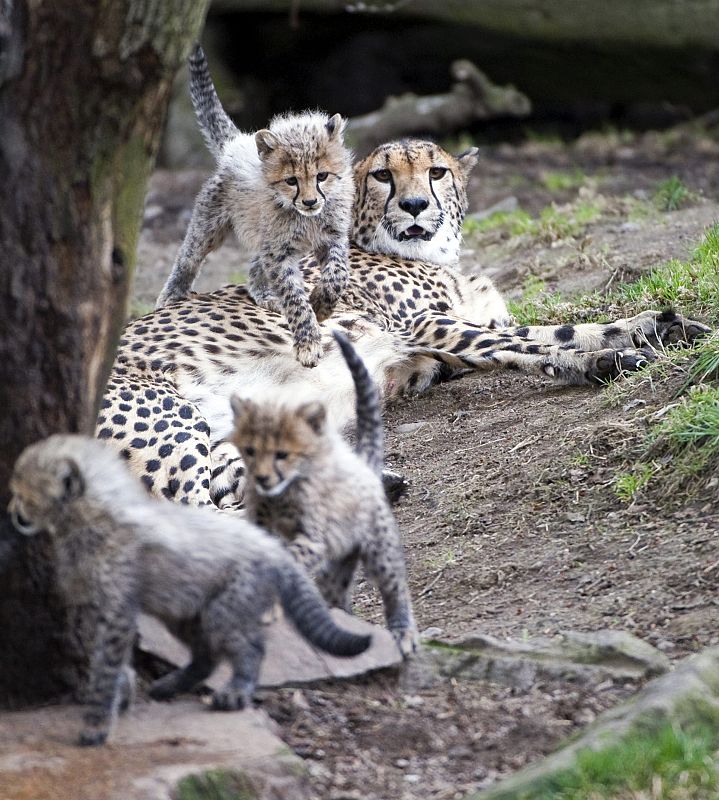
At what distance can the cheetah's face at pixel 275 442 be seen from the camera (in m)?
2.76

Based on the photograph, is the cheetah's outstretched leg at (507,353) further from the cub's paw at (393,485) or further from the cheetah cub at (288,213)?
the cub's paw at (393,485)

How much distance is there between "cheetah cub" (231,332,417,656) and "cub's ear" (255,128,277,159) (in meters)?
2.08

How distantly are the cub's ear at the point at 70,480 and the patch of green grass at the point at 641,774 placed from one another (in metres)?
0.96

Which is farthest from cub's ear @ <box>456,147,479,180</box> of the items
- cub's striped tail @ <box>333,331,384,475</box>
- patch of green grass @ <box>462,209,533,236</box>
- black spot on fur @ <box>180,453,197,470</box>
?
cub's striped tail @ <box>333,331,384,475</box>

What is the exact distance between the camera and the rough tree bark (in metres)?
2.32

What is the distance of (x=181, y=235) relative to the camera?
29.8ft

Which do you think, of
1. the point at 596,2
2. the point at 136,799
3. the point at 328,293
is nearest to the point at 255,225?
the point at 328,293

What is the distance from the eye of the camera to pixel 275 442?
2.78 metres

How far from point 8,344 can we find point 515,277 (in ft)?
14.3

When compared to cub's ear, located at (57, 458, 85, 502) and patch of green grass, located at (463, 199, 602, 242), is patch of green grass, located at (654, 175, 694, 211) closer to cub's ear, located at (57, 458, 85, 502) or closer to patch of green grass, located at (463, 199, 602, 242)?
patch of green grass, located at (463, 199, 602, 242)

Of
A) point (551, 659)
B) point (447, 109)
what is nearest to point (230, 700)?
point (551, 659)

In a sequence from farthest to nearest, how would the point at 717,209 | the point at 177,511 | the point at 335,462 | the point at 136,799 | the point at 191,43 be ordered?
the point at 717,209 → the point at 335,462 → the point at 177,511 → the point at 191,43 → the point at 136,799

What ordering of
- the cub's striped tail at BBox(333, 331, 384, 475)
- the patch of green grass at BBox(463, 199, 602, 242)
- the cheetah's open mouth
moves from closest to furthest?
the cub's striped tail at BBox(333, 331, 384, 475) < the cheetah's open mouth < the patch of green grass at BBox(463, 199, 602, 242)

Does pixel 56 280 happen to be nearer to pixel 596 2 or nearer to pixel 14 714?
→ pixel 14 714
